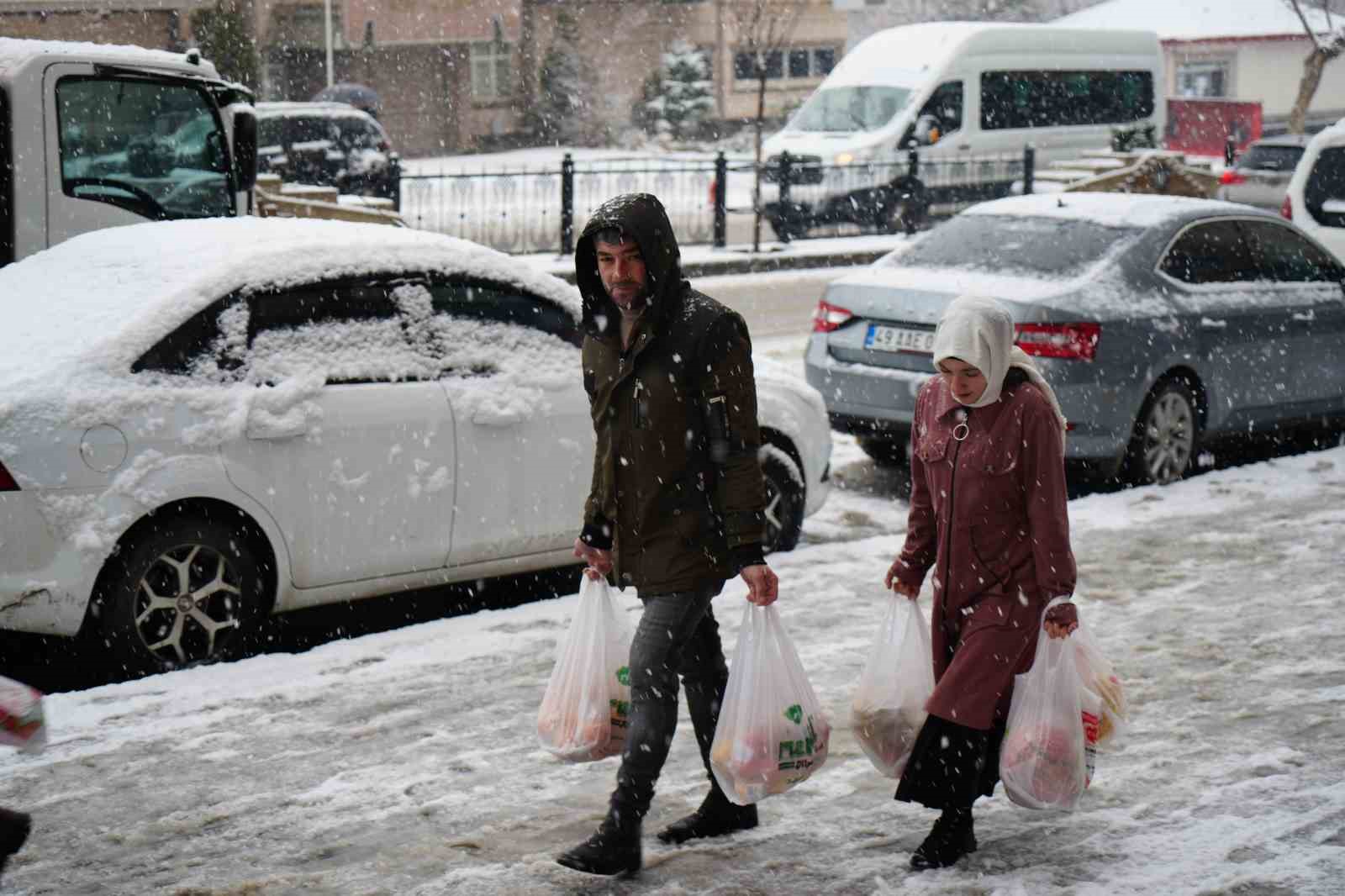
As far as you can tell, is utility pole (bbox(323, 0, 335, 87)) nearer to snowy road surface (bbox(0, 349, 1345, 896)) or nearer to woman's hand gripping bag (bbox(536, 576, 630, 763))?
snowy road surface (bbox(0, 349, 1345, 896))

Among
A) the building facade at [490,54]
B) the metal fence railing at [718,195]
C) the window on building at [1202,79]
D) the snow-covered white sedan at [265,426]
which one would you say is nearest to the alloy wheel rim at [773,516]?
the snow-covered white sedan at [265,426]

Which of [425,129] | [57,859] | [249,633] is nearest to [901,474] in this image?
[249,633]

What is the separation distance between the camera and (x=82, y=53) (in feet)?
32.5

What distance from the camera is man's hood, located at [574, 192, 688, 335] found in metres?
4.28

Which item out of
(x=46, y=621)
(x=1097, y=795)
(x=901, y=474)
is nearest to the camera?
(x=1097, y=795)

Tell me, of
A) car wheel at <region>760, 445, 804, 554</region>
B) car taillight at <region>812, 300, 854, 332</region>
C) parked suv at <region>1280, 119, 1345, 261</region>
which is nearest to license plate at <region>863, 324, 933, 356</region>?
car taillight at <region>812, 300, 854, 332</region>

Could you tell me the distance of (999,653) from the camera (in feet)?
14.4

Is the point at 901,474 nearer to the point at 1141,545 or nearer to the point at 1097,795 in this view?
the point at 1141,545

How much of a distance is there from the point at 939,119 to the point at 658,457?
73.7 ft

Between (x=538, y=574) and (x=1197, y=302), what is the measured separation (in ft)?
13.1

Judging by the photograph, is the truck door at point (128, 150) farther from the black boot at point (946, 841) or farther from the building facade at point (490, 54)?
the building facade at point (490, 54)

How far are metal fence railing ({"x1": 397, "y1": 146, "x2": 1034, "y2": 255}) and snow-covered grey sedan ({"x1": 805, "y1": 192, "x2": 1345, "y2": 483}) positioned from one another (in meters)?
10.7

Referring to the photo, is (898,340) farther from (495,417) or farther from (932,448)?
(932,448)

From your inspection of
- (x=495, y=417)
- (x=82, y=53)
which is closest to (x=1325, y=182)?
(x=495, y=417)
